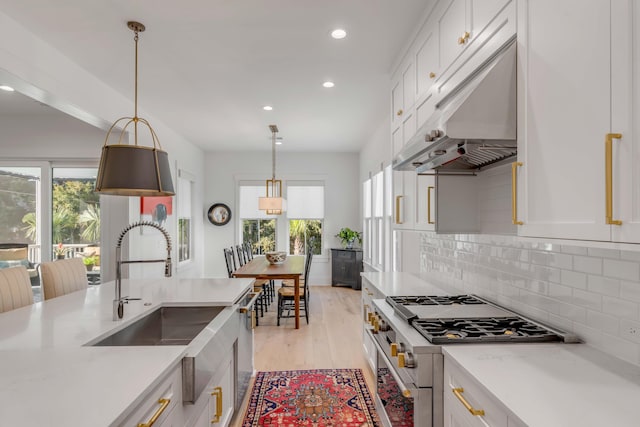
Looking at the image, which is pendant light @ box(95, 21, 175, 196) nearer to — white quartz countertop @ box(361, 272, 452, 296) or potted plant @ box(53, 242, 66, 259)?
white quartz countertop @ box(361, 272, 452, 296)

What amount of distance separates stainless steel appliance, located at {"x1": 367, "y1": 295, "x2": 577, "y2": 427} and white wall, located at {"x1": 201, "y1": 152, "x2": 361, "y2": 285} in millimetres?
5208

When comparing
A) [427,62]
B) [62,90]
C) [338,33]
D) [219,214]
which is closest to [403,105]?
[427,62]

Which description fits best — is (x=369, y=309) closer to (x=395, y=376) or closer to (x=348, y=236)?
(x=395, y=376)

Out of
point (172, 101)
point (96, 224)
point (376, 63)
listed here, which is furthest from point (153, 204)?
point (376, 63)

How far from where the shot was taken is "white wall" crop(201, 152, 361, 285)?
7.23 metres

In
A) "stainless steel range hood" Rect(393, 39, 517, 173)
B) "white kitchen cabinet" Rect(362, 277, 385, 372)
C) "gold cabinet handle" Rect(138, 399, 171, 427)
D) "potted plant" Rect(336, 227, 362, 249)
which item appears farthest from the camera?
"potted plant" Rect(336, 227, 362, 249)

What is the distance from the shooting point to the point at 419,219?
2.49m

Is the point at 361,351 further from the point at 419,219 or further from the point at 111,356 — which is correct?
the point at 111,356

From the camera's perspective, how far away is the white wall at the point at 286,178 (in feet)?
23.7

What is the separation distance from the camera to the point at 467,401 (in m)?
1.21

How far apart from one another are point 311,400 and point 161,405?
1.80 metres

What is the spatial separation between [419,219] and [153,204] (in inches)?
150

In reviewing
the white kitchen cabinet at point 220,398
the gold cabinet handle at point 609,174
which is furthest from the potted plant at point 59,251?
the gold cabinet handle at point 609,174

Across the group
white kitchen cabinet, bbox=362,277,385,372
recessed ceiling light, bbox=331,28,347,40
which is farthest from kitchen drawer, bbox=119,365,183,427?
recessed ceiling light, bbox=331,28,347,40
